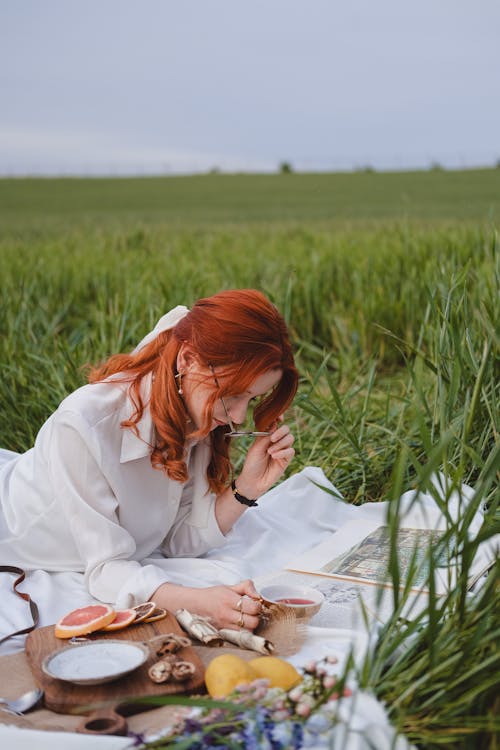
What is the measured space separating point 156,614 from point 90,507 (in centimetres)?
36

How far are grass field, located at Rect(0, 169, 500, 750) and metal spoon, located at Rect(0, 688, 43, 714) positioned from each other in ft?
2.08

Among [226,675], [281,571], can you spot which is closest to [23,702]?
[226,675]

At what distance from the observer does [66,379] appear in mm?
4152

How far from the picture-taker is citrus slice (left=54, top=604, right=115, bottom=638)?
2065 millimetres

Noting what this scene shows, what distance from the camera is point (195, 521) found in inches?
111

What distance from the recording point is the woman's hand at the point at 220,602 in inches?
84.6

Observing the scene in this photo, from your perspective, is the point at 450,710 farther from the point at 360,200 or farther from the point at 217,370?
the point at 360,200

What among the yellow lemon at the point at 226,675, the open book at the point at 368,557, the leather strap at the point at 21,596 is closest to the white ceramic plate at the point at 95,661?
the yellow lemon at the point at 226,675

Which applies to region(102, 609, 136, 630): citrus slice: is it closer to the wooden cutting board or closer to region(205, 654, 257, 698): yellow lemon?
the wooden cutting board

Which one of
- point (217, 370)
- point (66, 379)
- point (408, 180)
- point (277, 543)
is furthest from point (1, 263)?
point (408, 180)

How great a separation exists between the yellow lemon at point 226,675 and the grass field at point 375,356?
8.9 inches

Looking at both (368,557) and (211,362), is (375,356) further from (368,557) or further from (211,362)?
(211,362)

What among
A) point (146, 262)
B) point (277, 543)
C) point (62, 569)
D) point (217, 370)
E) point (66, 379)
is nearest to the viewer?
point (217, 370)

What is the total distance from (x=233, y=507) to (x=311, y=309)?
2.83 meters
